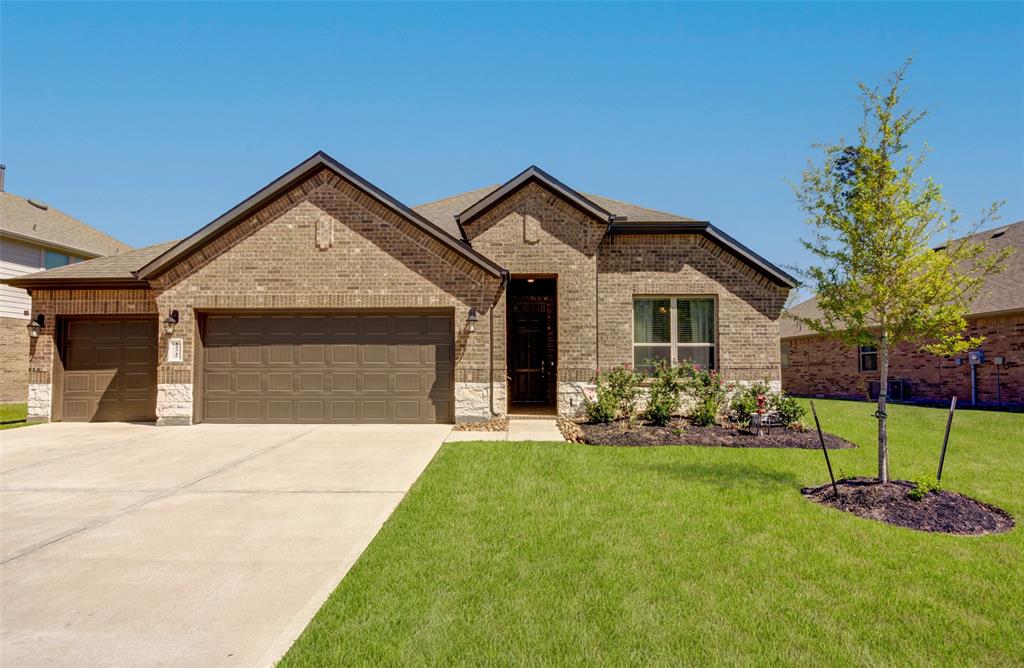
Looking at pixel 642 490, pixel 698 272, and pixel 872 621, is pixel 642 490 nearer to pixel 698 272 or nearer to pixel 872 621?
pixel 872 621

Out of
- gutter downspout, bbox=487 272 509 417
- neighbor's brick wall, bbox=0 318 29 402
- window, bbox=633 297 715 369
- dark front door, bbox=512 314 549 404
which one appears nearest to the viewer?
gutter downspout, bbox=487 272 509 417

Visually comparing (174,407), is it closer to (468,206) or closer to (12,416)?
(12,416)

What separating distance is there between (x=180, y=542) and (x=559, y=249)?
10.1m

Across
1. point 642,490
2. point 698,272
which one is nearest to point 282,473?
point 642,490

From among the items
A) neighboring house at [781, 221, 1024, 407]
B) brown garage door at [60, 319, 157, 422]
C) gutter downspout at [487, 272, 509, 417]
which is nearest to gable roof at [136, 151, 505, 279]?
gutter downspout at [487, 272, 509, 417]

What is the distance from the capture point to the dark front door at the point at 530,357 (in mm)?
15711

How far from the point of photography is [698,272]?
523 inches

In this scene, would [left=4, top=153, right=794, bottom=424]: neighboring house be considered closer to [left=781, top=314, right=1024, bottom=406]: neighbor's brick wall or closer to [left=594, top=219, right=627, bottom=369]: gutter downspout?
[left=594, top=219, right=627, bottom=369]: gutter downspout

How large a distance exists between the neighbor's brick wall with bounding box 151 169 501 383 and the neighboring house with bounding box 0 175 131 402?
10.6 m

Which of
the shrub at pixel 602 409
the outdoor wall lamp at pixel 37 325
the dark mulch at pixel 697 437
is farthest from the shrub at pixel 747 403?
the outdoor wall lamp at pixel 37 325

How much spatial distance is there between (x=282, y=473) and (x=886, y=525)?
7.39 metres

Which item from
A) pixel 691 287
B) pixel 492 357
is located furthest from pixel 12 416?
pixel 691 287

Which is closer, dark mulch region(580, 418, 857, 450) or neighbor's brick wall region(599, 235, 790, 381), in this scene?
dark mulch region(580, 418, 857, 450)

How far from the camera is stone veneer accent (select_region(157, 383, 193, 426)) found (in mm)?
11555
